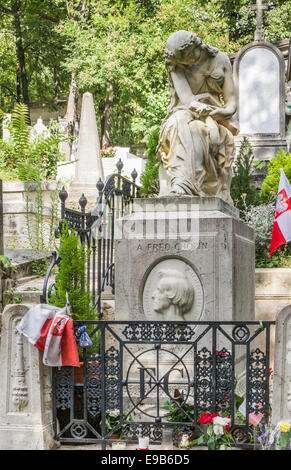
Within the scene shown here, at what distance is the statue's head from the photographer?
22.4 feet

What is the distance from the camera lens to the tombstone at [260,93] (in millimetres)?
14977

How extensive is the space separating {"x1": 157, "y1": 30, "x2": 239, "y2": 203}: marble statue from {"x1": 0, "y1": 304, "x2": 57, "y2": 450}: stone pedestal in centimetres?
243

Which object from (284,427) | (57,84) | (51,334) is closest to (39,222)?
(51,334)

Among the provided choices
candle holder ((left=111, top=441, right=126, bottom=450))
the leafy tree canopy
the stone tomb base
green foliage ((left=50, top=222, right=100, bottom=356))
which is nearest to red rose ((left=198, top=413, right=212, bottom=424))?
candle holder ((left=111, top=441, right=126, bottom=450))

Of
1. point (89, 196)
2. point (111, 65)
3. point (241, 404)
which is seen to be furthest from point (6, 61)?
point (241, 404)

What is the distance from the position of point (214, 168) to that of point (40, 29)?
25280mm

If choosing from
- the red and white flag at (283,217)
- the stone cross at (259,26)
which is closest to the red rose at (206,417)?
the red and white flag at (283,217)

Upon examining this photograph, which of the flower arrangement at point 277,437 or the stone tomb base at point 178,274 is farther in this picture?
the stone tomb base at point 178,274

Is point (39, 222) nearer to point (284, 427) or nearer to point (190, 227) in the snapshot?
point (190, 227)

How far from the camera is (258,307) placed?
8258 millimetres

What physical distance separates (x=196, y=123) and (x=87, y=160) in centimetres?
933

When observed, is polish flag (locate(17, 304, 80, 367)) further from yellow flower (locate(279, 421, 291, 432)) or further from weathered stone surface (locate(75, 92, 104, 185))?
weathered stone surface (locate(75, 92, 104, 185))

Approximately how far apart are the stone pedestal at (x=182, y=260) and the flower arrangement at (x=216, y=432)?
4.51 ft

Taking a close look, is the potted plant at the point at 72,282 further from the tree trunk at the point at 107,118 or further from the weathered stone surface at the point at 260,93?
the tree trunk at the point at 107,118
